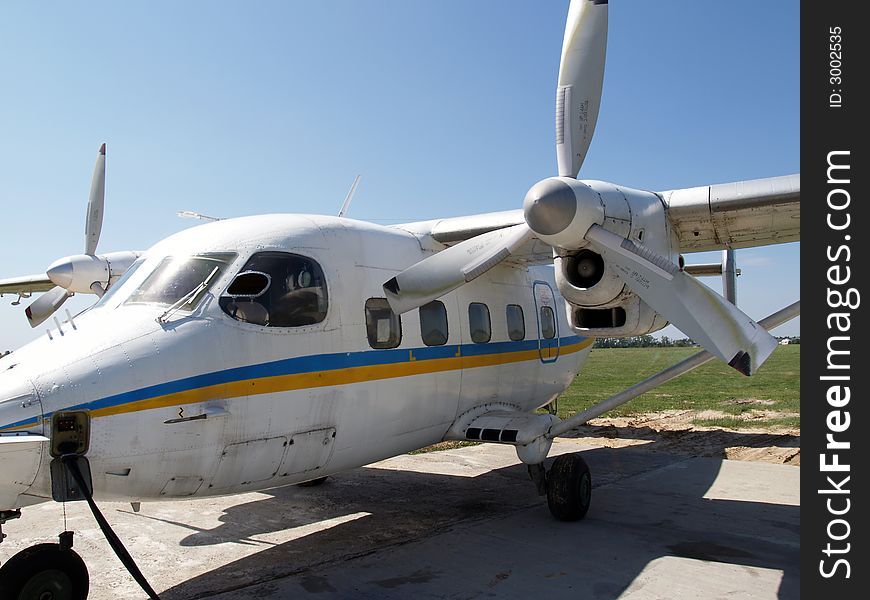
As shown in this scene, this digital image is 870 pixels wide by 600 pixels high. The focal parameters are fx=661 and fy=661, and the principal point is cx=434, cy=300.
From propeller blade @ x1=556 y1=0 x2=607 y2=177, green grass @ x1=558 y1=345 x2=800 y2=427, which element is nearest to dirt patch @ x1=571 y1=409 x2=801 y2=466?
green grass @ x1=558 y1=345 x2=800 y2=427

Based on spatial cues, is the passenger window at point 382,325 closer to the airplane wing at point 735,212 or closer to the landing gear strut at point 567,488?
the landing gear strut at point 567,488

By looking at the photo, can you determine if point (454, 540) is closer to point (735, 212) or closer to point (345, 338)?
point (345, 338)

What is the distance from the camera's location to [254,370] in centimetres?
559

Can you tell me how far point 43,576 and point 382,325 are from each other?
364 centimetres

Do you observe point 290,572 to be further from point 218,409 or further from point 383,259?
point 383,259

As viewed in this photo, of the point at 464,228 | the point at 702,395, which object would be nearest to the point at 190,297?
the point at 464,228

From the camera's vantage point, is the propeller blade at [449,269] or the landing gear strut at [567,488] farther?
the landing gear strut at [567,488]

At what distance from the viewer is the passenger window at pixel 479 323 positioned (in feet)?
27.8

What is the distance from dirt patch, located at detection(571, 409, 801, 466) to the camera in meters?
12.6

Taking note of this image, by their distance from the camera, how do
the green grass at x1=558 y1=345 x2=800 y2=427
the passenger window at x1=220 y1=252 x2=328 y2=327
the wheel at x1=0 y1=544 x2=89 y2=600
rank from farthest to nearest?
the green grass at x1=558 y1=345 x2=800 y2=427
the passenger window at x1=220 y1=252 x2=328 y2=327
the wheel at x1=0 y1=544 x2=89 y2=600

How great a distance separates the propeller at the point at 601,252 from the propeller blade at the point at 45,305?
27.9 feet

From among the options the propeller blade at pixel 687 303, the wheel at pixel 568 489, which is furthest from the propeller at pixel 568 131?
the wheel at pixel 568 489

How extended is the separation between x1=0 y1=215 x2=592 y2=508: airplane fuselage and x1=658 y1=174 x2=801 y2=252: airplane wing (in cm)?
284

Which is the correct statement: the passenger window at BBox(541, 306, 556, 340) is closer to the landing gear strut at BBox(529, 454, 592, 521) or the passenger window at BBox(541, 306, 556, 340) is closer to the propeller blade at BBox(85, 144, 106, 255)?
the landing gear strut at BBox(529, 454, 592, 521)
